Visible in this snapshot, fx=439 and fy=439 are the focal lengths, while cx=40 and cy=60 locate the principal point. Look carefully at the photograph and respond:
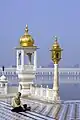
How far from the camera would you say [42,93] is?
15031 mm

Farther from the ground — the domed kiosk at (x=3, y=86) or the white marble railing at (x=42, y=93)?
the domed kiosk at (x=3, y=86)

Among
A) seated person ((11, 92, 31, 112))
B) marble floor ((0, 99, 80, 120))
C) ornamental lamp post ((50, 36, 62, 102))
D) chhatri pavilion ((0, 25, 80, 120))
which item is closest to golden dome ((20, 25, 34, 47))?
chhatri pavilion ((0, 25, 80, 120))

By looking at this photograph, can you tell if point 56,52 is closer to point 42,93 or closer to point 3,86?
point 42,93

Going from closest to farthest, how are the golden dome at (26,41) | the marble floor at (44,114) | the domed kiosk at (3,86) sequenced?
1. the marble floor at (44,114)
2. the golden dome at (26,41)
3. the domed kiosk at (3,86)

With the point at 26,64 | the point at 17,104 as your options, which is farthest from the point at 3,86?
the point at 17,104

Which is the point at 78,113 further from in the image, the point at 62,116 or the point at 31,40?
the point at 31,40

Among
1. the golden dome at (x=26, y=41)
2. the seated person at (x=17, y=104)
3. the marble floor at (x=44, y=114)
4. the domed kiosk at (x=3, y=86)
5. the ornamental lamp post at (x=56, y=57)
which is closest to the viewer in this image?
the marble floor at (x=44, y=114)

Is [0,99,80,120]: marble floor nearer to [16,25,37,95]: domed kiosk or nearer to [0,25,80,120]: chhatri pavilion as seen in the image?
[0,25,80,120]: chhatri pavilion

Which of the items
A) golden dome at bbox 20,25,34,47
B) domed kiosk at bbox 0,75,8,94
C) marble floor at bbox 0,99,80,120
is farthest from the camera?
domed kiosk at bbox 0,75,8,94

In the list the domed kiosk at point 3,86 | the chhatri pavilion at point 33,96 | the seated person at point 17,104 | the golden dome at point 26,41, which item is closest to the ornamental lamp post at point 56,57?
the chhatri pavilion at point 33,96

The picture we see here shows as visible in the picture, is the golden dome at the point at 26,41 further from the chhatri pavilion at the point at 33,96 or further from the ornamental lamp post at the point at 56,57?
the ornamental lamp post at the point at 56,57

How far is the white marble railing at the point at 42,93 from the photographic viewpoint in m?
14.3

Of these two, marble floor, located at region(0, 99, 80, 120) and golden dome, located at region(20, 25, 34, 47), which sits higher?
golden dome, located at region(20, 25, 34, 47)

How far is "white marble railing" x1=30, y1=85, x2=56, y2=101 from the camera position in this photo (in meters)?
14.3
